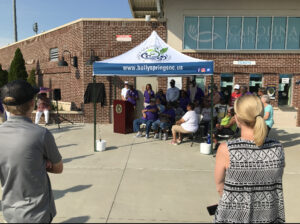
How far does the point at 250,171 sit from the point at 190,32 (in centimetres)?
1034

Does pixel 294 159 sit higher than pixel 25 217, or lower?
lower

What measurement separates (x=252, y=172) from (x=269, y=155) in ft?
0.58

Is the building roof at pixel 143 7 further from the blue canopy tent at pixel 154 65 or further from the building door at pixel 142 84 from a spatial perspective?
the blue canopy tent at pixel 154 65

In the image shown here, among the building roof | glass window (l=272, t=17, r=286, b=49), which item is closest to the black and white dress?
glass window (l=272, t=17, r=286, b=49)

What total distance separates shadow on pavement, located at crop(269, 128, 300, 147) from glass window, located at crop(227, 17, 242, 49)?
439 cm

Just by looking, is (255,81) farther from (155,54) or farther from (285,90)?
(155,54)

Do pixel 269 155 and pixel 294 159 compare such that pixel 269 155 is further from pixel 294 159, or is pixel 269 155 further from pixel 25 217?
pixel 294 159

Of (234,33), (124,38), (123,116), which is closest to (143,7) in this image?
(124,38)

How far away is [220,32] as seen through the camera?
1089 cm

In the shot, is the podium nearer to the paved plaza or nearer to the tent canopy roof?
the paved plaza

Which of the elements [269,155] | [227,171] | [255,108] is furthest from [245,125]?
[227,171]

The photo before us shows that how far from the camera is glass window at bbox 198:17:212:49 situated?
35.7 feet

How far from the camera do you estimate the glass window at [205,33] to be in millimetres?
10867

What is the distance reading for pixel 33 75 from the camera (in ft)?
50.3
